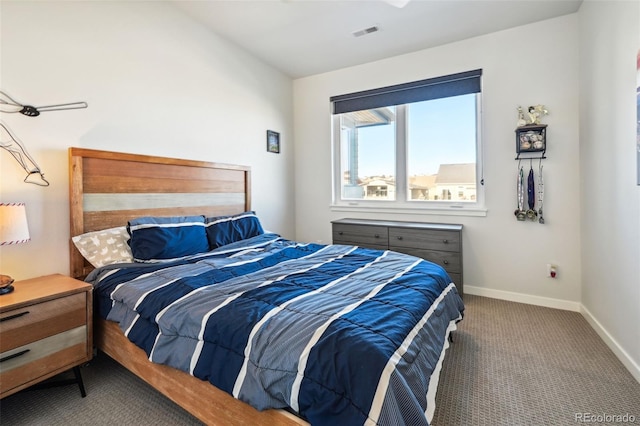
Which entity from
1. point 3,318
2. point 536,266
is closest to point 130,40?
point 3,318

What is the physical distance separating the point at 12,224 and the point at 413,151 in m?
3.52

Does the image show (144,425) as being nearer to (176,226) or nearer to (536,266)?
(176,226)

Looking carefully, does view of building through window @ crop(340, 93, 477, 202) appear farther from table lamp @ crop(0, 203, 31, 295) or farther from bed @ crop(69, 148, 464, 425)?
table lamp @ crop(0, 203, 31, 295)

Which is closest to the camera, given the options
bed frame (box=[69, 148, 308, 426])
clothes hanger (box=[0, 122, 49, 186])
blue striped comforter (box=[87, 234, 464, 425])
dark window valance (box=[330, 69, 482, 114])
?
blue striped comforter (box=[87, 234, 464, 425])

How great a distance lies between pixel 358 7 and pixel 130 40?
194cm

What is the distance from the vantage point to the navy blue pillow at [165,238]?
2125mm

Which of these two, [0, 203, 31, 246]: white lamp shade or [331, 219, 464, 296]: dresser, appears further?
[331, 219, 464, 296]: dresser

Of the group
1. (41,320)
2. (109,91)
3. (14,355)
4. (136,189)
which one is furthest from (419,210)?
(14,355)

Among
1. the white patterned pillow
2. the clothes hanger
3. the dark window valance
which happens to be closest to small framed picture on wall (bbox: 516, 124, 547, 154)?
the dark window valance

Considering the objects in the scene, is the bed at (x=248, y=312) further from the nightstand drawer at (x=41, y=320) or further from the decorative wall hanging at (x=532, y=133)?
the decorative wall hanging at (x=532, y=133)

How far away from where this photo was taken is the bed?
101 centimetres

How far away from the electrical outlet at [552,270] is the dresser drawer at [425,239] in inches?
34.7

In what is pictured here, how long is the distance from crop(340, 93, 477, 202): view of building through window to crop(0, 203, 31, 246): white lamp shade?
3.20 metres

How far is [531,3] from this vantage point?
8.54ft
